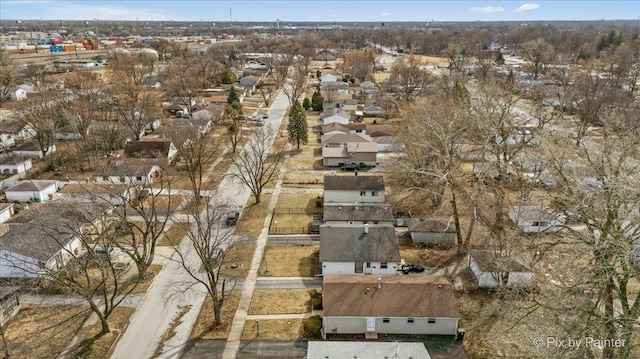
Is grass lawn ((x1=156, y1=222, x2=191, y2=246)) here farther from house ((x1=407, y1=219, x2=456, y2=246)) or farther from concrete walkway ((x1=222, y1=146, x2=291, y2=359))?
house ((x1=407, y1=219, x2=456, y2=246))

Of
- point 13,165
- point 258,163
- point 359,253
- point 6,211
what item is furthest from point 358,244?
point 13,165

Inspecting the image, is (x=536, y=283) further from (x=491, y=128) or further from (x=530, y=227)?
(x=491, y=128)

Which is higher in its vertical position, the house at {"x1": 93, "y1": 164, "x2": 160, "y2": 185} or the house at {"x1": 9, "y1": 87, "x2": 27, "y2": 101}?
the house at {"x1": 9, "y1": 87, "x2": 27, "y2": 101}

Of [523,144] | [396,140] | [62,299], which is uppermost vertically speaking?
[523,144]

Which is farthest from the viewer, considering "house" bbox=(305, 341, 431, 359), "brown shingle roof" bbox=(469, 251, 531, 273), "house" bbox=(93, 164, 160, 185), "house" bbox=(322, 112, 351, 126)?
"house" bbox=(322, 112, 351, 126)

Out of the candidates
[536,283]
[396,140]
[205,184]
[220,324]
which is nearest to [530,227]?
[536,283]

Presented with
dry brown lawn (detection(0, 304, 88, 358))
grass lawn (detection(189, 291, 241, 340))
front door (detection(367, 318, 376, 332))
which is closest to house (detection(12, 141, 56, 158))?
dry brown lawn (detection(0, 304, 88, 358))
